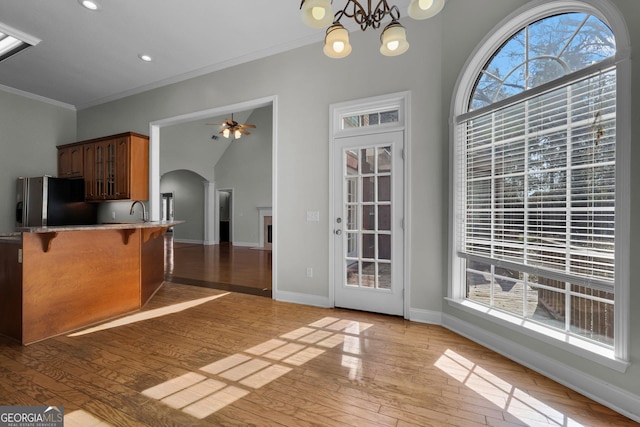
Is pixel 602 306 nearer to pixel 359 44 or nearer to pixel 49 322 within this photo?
pixel 359 44

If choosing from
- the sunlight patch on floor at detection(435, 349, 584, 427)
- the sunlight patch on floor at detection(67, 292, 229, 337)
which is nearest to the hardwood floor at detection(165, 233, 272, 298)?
the sunlight patch on floor at detection(67, 292, 229, 337)

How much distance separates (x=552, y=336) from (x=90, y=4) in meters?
4.91

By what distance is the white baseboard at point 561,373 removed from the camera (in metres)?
1.66

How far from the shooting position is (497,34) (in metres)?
2.41

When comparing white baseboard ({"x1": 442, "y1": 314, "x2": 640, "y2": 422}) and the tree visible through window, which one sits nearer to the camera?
white baseboard ({"x1": 442, "y1": 314, "x2": 640, "y2": 422})

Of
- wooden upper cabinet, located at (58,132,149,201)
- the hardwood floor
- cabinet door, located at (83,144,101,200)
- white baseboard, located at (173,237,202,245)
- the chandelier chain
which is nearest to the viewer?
the chandelier chain

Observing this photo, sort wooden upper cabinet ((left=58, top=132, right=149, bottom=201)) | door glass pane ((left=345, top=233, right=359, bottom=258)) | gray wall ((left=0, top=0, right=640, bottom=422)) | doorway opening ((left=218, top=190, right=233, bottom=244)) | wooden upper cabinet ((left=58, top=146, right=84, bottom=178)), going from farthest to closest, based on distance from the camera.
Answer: doorway opening ((left=218, top=190, right=233, bottom=244)) → wooden upper cabinet ((left=58, top=146, right=84, bottom=178)) → wooden upper cabinet ((left=58, top=132, right=149, bottom=201)) → door glass pane ((left=345, top=233, right=359, bottom=258)) → gray wall ((left=0, top=0, right=640, bottom=422))

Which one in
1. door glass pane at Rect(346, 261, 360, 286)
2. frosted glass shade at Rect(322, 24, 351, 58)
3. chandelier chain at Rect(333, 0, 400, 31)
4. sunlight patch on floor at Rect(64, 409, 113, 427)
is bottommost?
sunlight patch on floor at Rect(64, 409, 113, 427)

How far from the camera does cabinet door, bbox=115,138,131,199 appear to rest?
4.59m

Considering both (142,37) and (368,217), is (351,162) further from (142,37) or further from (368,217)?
(142,37)

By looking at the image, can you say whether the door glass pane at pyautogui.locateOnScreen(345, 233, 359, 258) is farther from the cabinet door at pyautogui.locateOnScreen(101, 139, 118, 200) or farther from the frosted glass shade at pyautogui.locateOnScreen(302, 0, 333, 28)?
the cabinet door at pyautogui.locateOnScreen(101, 139, 118, 200)

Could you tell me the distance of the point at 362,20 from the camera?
76.8 inches

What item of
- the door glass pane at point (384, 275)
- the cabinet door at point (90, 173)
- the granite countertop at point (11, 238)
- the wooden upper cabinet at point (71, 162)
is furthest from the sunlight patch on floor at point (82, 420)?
the wooden upper cabinet at point (71, 162)

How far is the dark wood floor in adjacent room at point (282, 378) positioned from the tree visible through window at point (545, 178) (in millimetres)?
561
